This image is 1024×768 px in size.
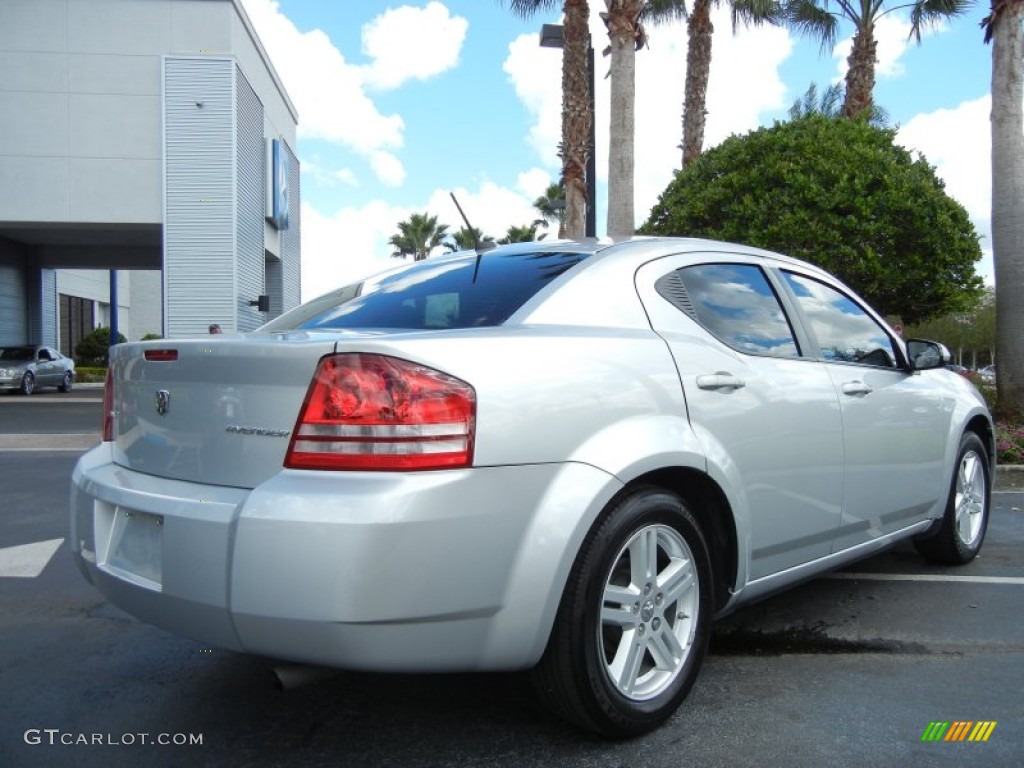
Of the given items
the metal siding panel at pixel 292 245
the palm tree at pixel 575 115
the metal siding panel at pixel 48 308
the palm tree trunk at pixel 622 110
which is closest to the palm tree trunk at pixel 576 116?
the palm tree at pixel 575 115

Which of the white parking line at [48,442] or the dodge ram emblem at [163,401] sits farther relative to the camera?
the white parking line at [48,442]

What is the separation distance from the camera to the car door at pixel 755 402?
3000 millimetres

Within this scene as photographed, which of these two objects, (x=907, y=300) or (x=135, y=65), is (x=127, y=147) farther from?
(x=907, y=300)

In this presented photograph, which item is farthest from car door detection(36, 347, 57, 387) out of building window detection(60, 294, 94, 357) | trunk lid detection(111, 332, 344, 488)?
trunk lid detection(111, 332, 344, 488)

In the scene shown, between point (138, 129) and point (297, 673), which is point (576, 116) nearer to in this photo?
point (297, 673)

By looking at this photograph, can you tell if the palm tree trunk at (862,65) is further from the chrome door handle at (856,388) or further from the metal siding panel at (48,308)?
the metal siding panel at (48,308)

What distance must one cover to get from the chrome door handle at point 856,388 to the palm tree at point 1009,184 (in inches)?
316

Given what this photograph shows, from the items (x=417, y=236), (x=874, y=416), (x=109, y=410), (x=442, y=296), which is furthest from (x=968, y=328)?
(x=109, y=410)

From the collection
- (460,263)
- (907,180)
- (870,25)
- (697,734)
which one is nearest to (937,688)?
(697,734)

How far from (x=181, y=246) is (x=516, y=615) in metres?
23.5

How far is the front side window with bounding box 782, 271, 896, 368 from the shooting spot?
150 inches

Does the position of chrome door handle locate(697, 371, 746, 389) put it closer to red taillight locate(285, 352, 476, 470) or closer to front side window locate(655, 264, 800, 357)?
front side window locate(655, 264, 800, 357)

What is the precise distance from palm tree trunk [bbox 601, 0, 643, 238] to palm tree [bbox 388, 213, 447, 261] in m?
48.2

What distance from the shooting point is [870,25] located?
18953 mm
